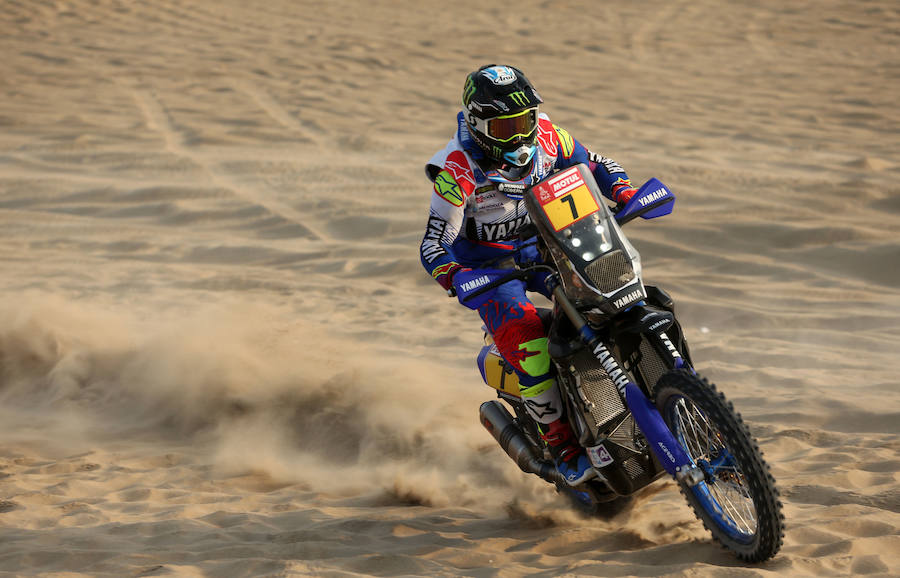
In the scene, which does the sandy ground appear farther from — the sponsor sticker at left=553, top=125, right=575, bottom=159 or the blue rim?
the sponsor sticker at left=553, top=125, right=575, bottom=159

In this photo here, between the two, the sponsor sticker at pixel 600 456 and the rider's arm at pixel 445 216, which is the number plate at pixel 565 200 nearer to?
the rider's arm at pixel 445 216

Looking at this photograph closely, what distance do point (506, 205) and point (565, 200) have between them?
0.76 meters

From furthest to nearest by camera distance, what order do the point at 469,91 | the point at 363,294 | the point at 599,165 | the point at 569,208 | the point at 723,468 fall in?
the point at 363,294, the point at 599,165, the point at 469,91, the point at 569,208, the point at 723,468

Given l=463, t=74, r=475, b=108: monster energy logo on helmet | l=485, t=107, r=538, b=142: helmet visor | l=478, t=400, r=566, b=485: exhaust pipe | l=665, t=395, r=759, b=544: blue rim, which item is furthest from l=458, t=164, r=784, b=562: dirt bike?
l=463, t=74, r=475, b=108: monster energy logo on helmet

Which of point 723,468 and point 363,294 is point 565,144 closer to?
point 723,468

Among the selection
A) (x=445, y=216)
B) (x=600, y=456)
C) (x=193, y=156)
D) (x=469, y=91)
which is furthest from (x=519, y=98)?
(x=193, y=156)

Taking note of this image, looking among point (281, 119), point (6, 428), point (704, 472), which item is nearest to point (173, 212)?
point (281, 119)

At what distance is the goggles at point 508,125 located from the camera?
4.42 metres

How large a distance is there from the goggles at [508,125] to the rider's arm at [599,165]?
33 cm

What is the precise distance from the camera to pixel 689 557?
4.09 meters

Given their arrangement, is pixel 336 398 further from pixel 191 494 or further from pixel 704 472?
pixel 704 472

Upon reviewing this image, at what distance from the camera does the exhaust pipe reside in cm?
458

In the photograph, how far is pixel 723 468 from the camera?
3797mm

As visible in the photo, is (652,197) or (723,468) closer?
(723,468)
